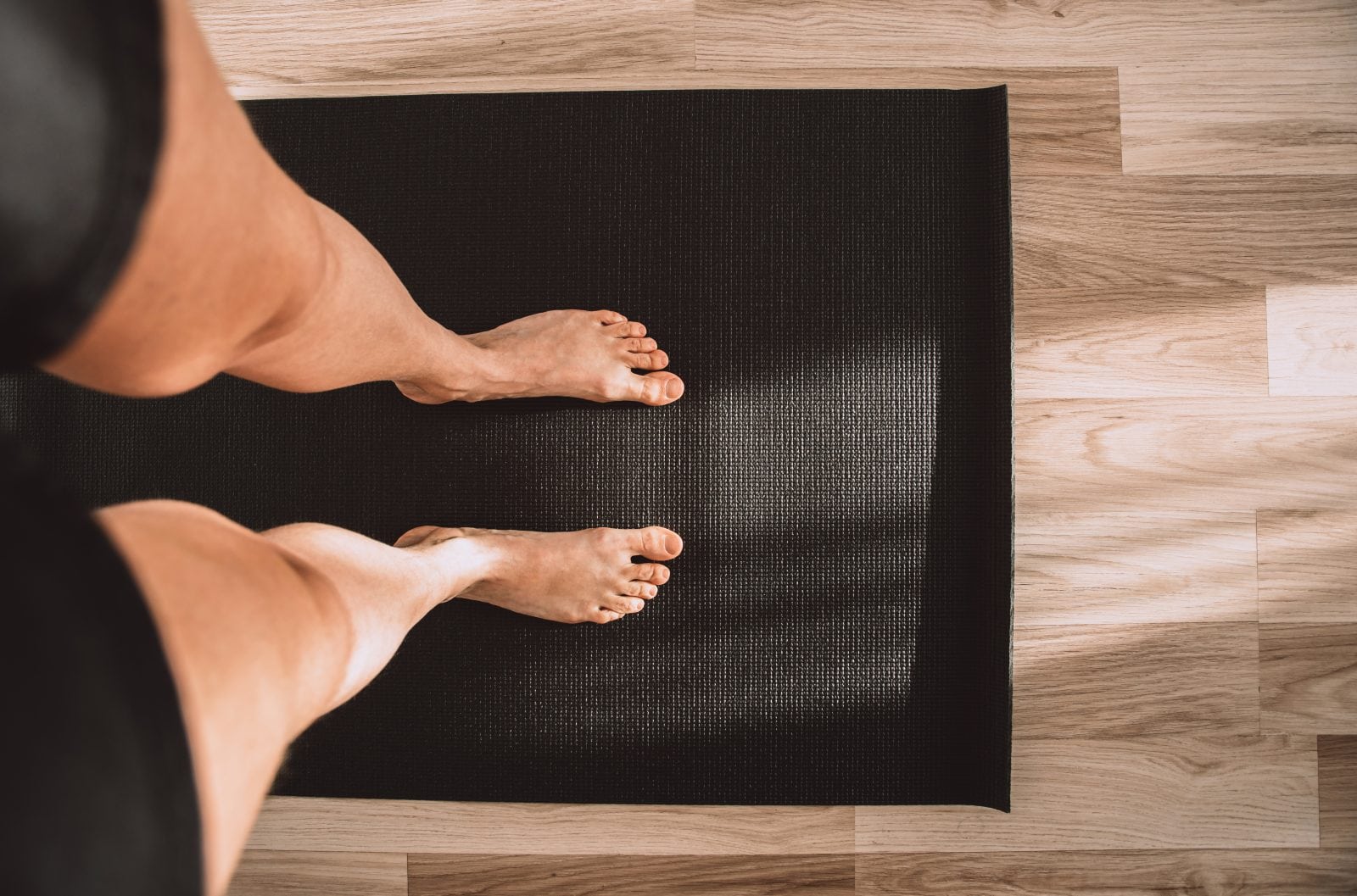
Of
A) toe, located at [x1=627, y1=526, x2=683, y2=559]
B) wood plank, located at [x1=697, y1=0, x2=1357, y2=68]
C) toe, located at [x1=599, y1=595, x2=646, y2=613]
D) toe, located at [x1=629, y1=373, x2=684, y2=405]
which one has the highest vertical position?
wood plank, located at [x1=697, y1=0, x2=1357, y2=68]

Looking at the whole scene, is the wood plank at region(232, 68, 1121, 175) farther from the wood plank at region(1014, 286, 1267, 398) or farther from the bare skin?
the bare skin

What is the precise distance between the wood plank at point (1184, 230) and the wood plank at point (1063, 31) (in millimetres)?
187

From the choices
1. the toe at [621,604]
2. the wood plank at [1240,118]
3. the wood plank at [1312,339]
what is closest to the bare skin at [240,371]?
the toe at [621,604]

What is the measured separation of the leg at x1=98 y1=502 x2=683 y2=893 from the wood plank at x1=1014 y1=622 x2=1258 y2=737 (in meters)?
0.88

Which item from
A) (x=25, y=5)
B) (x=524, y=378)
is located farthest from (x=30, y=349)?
(x=524, y=378)

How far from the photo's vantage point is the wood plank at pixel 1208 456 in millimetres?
1086

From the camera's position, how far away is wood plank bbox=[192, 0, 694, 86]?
1128 millimetres

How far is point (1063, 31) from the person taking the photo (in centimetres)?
112

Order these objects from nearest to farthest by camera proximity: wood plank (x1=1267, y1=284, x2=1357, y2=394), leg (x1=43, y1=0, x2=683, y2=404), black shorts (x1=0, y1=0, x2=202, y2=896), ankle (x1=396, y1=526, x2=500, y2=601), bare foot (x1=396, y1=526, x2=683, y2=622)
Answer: black shorts (x1=0, y1=0, x2=202, y2=896), leg (x1=43, y1=0, x2=683, y2=404), ankle (x1=396, y1=526, x2=500, y2=601), bare foot (x1=396, y1=526, x2=683, y2=622), wood plank (x1=1267, y1=284, x2=1357, y2=394)

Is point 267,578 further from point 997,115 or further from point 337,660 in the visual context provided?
point 997,115

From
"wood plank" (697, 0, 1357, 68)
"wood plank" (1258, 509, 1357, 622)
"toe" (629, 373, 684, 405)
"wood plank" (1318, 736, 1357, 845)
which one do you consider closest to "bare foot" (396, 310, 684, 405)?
"toe" (629, 373, 684, 405)

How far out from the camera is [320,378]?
2.45 feet

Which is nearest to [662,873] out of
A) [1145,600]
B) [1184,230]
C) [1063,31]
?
[1145,600]

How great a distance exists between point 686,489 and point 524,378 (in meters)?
0.26
